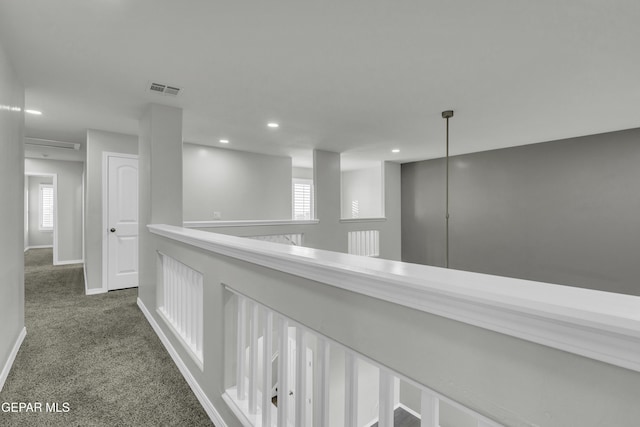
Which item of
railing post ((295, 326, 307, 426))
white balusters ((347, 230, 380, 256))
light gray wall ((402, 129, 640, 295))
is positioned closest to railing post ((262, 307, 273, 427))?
railing post ((295, 326, 307, 426))

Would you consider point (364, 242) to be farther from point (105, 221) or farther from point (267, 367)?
point (267, 367)

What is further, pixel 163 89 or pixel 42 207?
pixel 42 207

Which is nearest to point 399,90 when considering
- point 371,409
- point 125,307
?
point 125,307

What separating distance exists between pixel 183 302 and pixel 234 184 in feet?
12.1

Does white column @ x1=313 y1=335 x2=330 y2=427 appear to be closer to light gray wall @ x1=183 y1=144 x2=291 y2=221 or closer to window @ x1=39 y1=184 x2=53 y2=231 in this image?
light gray wall @ x1=183 y1=144 x2=291 y2=221

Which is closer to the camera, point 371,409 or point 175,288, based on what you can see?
point 175,288

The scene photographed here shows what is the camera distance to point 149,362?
2.37 meters

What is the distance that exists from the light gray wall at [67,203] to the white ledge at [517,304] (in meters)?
8.14

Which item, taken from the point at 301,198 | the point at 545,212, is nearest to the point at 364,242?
the point at 301,198

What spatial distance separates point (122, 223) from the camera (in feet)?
14.8

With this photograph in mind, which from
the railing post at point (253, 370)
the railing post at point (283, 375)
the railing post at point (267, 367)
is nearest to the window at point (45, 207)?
the railing post at point (253, 370)

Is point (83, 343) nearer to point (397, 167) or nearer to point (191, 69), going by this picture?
point (191, 69)

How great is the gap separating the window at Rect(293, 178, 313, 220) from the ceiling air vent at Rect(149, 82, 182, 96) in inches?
201

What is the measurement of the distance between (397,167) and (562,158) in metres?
3.18
